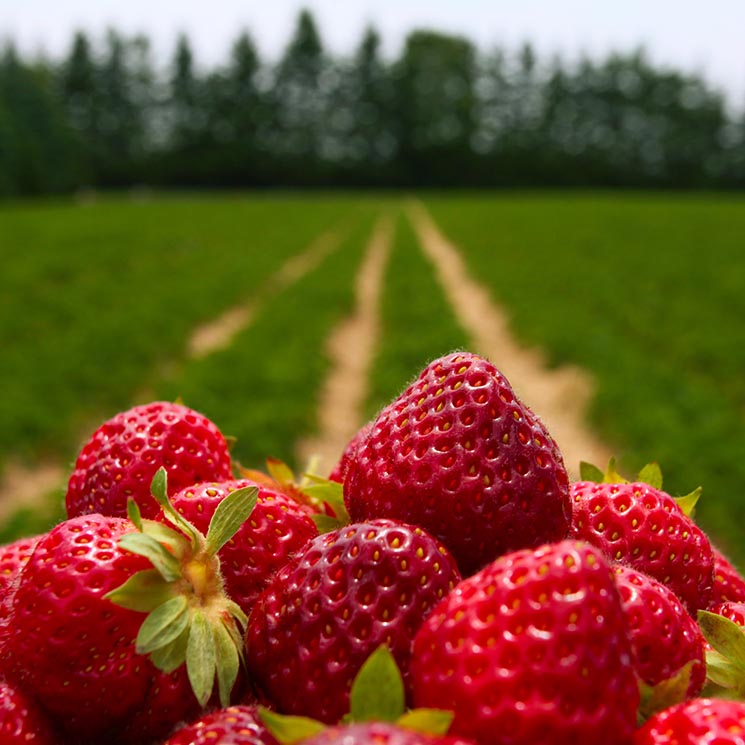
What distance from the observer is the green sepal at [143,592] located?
0.96 m

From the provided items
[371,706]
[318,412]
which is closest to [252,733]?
[371,706]

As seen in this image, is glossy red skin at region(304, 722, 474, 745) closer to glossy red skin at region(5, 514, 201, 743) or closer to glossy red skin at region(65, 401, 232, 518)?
glossy red skin at region(5, 514, 201, 743)

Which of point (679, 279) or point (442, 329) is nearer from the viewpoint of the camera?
point (442, 329)

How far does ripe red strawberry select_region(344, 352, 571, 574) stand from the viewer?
41.5 inches

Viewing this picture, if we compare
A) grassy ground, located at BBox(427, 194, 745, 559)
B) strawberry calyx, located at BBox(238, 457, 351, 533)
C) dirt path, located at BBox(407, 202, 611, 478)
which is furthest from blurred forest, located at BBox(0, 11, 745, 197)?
strawberry calyx, located at BBox(238, 457, 351, 533)

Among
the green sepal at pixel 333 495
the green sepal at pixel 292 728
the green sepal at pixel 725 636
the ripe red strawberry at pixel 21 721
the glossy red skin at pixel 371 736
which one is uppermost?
the glossy red skin at pixel 371 736

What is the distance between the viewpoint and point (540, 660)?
0.82 meters

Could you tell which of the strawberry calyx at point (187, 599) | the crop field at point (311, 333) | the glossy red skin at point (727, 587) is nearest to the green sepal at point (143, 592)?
the strawberry calyx at point (187, 599)

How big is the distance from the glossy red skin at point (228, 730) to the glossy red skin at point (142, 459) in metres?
0.45

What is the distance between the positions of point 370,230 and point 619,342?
74.5ft

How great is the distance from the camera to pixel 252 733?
0.90 meters

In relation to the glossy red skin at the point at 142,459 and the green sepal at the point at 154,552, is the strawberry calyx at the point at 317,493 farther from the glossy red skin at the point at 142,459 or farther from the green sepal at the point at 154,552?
the green sepal at the point at 154,552

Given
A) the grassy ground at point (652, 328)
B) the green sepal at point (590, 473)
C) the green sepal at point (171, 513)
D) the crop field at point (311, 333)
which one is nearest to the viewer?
the green sepal at point (171, 513)

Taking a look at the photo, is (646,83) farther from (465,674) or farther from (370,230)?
(465,674)
